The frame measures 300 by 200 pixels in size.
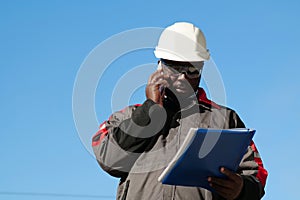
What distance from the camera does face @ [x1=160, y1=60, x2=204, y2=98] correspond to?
6445mm

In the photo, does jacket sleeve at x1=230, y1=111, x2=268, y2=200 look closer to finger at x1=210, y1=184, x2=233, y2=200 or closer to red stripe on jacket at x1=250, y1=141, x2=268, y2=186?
red stripe on jacket at x1=250, y1=141, x2=268, y2=186

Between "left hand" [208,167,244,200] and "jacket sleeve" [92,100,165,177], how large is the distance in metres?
0.94

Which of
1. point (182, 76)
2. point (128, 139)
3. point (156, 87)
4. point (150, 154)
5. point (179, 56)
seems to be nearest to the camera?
point (128, 139)

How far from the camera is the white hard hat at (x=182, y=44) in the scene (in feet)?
22.5

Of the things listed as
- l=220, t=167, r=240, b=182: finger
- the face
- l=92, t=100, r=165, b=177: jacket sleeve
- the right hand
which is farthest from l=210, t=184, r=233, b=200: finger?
the face

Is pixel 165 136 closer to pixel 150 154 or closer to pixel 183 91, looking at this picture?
pixel 150 154

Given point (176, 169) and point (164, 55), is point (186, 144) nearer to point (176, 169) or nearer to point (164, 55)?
point (176, 169)

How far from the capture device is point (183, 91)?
651cm

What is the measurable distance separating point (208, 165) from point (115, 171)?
1178mm

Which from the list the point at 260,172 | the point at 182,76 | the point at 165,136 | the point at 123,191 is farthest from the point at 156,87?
the point at 260,172

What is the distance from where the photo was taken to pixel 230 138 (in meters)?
5.36

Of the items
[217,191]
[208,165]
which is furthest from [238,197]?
[208,165]


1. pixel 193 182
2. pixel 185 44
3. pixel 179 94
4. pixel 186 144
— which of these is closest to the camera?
pixel 186 144

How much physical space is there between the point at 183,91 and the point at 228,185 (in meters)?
1.31
